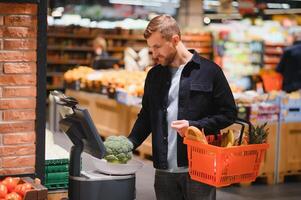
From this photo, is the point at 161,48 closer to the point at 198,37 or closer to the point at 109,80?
the point at 109,80

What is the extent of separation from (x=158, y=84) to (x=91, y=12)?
13.1 m

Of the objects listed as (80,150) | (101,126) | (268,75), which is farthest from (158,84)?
(268,75)

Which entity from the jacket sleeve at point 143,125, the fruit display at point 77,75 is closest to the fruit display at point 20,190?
the jacket sleeve at point 143,125

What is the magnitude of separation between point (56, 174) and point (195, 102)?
3.98ft

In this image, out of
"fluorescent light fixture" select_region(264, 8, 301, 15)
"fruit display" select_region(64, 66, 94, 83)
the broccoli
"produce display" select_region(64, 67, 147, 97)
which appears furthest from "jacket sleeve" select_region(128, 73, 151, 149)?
"fluorescent light fixture" select_region(264, 8, 301, 15)

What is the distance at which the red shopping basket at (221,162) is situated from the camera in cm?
364

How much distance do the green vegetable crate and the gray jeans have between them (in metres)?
0.75

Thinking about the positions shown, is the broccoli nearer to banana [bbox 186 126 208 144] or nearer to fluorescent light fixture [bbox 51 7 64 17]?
banana [bbox 186 126 208 144]

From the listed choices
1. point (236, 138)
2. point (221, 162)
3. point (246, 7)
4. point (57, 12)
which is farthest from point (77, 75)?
point (221, 162)

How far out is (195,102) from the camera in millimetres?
3965

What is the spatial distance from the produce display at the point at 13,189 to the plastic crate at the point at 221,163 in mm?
1003

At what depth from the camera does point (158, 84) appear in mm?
4090

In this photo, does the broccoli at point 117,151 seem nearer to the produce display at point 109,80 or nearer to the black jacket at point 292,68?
the produce display at point 109,80

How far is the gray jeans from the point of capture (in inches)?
155
